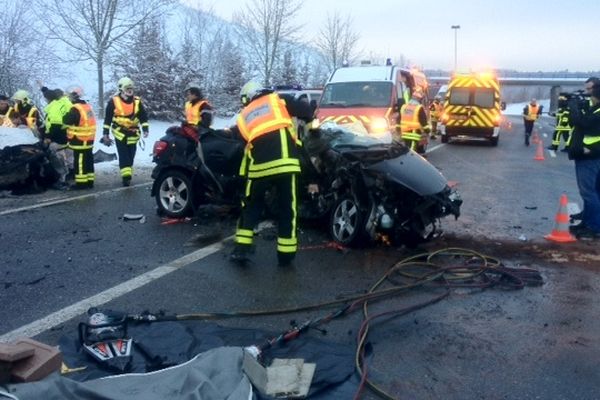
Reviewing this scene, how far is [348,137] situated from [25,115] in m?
7.98

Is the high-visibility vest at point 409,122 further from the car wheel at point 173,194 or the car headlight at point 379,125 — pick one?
the car wheel at point 173,194

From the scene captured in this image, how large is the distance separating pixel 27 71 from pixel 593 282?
923 inches

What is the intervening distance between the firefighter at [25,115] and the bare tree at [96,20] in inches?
383

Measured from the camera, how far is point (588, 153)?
294 inches

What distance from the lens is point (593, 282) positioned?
5762 mm

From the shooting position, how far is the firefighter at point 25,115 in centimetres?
1174

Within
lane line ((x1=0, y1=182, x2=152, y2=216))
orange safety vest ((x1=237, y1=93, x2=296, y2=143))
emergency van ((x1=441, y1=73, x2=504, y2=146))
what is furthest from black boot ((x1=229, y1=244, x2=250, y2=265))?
emergency van ((x1=441, y1=73, x2=504, y2=146))

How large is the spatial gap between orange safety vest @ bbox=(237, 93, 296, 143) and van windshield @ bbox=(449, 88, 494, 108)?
18.2m

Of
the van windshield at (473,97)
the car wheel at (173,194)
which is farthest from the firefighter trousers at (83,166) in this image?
the van windshield at (473,97)

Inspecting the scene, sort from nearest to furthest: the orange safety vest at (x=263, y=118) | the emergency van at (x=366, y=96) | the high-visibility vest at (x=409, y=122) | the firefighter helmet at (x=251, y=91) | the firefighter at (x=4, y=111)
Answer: the orange safety vest at (x=263, y=118)
the firefighter helmet at (x=251, y=91)
the firefighter at (x=4, y=111)
the high-visibility vest at (x=409, y=122)
the emergency van at (x=366, y=96)

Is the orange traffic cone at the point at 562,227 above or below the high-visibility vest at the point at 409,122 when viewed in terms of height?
below

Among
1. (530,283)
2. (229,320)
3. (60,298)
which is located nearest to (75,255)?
(60,298)

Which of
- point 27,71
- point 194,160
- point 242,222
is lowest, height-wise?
point 242,222

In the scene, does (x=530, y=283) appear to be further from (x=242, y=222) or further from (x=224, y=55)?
(x=224, y=55)
